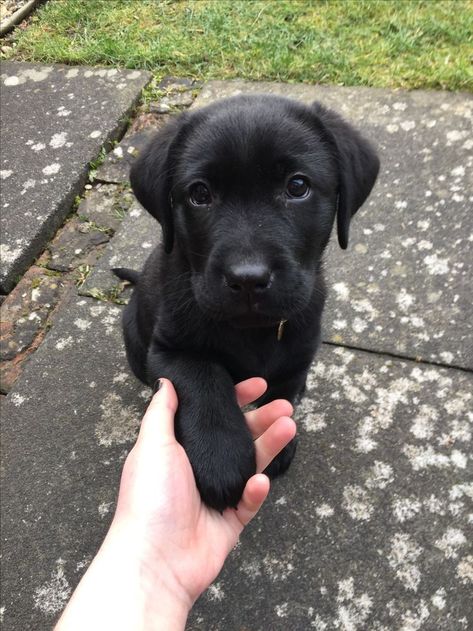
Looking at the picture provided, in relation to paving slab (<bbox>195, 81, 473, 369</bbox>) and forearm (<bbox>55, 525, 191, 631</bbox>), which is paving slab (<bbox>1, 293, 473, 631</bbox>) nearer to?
paving slab (<bbox>195, 81, 473, 369</bbox>)

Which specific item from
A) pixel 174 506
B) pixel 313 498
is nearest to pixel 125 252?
pixel 313 498

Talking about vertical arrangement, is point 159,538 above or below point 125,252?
above

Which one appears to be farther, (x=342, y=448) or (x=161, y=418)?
(x=342, y=448)

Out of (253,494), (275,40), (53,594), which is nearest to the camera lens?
(253,494)

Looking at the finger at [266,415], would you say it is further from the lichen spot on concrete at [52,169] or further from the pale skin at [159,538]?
the lichen spot on concrete at [52,169]

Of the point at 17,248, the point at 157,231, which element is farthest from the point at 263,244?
the point at 17,248

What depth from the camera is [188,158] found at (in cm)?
203

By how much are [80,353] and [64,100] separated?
2256mm

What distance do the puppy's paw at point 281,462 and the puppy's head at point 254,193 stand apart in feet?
2.27

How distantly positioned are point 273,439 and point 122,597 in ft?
2.19

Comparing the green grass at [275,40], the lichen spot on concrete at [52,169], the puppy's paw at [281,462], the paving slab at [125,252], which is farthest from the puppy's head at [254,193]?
the green grass at [275,40]

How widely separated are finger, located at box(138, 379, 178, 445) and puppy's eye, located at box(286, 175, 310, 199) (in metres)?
0.76

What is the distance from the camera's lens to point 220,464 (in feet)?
6.10

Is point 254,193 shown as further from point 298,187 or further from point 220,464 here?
point 220,464
